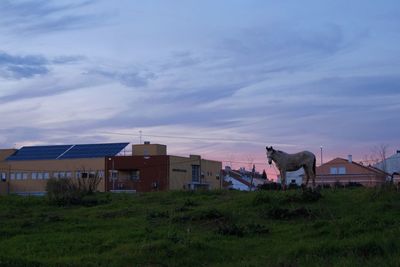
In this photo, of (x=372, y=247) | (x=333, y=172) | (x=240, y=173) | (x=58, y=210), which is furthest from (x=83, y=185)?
(x=240, y=173)

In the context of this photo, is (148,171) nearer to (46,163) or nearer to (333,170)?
(46,163)

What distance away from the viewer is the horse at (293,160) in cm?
2602

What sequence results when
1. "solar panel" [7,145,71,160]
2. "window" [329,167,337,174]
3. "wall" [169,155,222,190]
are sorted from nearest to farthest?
"wall" [169,155,222,190], "window" [329,167,337,174], "solar panel" [7,145,71,160]

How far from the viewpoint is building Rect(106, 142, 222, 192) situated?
89312 mm

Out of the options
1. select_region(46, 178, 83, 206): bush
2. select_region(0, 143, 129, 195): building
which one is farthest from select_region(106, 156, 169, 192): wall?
select_region(46, 178, 83, 206): bush

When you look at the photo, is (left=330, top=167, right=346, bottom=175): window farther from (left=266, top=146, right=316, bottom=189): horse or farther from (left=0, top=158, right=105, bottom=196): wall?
(left=266, top=146, right=316, bottom=189): horse

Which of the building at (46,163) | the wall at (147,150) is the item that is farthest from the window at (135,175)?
the wall at (147,150)

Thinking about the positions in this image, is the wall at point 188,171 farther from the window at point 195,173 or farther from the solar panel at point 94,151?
the solar panel at point 94,151

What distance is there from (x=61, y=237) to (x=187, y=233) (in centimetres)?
345

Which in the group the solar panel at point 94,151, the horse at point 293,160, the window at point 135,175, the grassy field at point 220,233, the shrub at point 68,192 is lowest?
the grassy field at point 220,233

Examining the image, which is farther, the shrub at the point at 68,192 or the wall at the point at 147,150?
the wall at the point at 147,150

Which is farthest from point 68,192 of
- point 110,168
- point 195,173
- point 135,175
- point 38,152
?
point 38,152

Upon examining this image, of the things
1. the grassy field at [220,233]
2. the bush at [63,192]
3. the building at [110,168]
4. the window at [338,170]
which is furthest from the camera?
the window at [338,170]

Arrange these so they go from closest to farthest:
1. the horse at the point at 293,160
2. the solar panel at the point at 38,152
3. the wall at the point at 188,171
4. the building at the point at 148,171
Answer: the horse at the point at 293,160, the building at the point at 148,171, the wall at the point at 188,171, the solar panel at the point at 38,152
